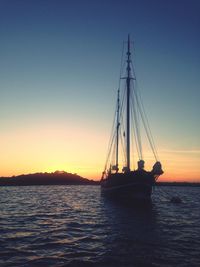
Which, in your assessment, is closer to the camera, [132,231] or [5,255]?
[5,255]

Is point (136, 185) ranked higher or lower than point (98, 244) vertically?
higher

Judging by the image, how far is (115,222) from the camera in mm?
A: 28781

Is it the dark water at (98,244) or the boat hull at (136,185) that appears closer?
the dark water at (98,244)

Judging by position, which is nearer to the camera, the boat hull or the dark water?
the dark water

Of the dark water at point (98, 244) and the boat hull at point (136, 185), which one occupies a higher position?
the boat hull at point (136, 185)

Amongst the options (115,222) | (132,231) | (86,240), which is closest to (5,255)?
(86,240)

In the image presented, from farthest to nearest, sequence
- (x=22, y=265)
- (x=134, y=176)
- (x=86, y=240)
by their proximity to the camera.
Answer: (x=134, y=176), (x=86, y=240), (x=22, y=265)

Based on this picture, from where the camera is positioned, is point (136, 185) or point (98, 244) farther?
point (136, 185)

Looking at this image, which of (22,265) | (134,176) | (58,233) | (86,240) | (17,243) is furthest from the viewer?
(134,176)

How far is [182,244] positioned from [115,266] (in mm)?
7158

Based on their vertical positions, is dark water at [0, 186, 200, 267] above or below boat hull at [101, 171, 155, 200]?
below

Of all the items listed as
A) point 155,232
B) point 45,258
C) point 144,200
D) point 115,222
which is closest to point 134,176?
point 144,200

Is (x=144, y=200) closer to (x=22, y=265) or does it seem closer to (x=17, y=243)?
(x=17, y=243)

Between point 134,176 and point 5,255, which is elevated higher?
point 134,176
